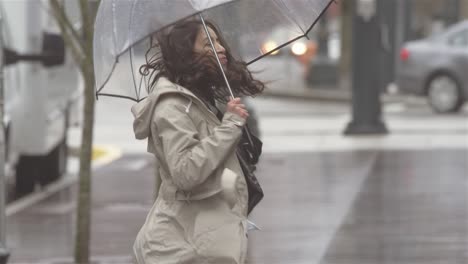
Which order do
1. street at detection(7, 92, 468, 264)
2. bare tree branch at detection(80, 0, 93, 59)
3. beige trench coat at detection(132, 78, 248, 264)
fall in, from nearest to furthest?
beige trench coat at detection(132, 78, 248, 264) < bare tree branch at detection(80, 0, 93, 59) < street at detection(7, 92, 468, 264)

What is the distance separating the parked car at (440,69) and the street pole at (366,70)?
12.9 feet

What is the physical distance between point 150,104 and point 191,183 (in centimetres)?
32

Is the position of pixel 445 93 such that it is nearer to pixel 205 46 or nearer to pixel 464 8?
pixel 464 8

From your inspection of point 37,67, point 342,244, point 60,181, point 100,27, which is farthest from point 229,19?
point 60,181

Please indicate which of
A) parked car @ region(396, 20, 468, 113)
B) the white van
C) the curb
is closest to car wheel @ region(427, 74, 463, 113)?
parked car @ region(396, 20, 468, 113)

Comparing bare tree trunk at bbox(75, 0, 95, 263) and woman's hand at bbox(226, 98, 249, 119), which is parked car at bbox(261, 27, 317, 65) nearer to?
woman's hand at bbox(226, 98, 249, 119)

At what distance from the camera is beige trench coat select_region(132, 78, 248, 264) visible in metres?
4.49

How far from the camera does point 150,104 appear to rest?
181 inches

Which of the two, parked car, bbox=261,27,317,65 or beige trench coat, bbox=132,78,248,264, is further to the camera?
parked car, bbox=261,27,317,65

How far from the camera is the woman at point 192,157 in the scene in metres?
4.50

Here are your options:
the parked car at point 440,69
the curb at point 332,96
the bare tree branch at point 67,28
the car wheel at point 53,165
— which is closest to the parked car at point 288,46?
the curb at point 332,96

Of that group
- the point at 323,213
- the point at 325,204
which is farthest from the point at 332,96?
the point at 323,213

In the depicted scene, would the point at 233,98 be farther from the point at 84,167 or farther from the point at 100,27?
the point at 84,167

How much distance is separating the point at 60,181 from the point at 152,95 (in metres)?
10.2
